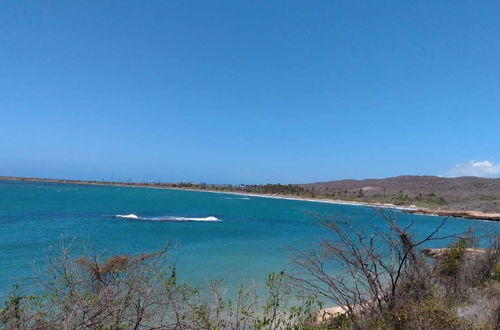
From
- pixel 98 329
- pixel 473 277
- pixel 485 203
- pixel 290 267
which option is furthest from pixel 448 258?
pixel 485 203

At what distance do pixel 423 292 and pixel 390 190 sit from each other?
166048 millimetres

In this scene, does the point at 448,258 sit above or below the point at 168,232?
above

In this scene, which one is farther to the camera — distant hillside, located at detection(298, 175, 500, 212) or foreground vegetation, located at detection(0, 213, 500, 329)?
distant hillside, located at detection(298, 175, 500, 212)

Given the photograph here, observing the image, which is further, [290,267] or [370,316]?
[290,267]

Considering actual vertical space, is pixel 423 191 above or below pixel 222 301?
above

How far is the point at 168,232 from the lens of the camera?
119 feet

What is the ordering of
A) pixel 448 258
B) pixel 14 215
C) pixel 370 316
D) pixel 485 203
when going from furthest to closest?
pixel 485 203, pixel 14 215, pixel 448 258, pixel 370 316

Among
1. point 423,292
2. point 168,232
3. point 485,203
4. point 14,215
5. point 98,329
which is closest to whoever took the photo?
point 98,329

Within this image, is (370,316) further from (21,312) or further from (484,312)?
(21,312)

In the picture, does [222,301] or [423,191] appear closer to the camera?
[222,301]

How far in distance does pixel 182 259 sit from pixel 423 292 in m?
16.8

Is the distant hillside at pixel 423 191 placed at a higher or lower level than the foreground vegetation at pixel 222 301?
higher

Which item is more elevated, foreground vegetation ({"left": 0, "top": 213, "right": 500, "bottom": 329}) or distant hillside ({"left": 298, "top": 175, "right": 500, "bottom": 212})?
distant hillside ({"left": 298, "top": 175, "right": 500, "bottom": 212})

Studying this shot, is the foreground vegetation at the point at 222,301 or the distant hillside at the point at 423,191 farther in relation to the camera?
the distant hillside at the point at 423,191
